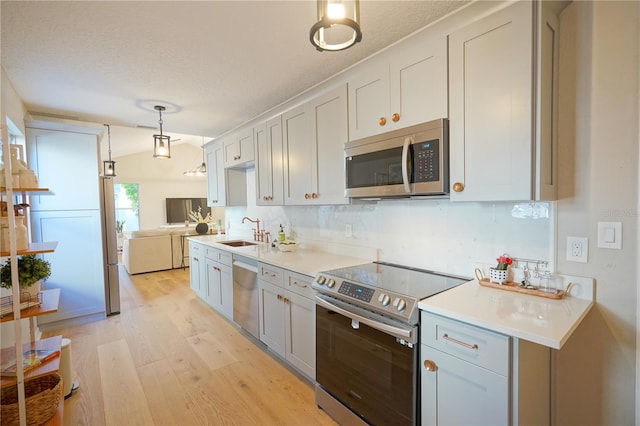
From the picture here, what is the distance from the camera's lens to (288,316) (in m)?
2.39

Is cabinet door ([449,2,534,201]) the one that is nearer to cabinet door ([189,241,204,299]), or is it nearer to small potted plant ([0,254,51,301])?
small potted plant ([0,254,51,301])

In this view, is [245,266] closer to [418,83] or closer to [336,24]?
[418,83]

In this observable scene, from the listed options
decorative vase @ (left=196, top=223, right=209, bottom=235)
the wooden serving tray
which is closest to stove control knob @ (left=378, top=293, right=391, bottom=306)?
the wooden serving tray

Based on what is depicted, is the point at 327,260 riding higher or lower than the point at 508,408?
higher

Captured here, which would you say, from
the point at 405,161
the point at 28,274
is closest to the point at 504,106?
the point at 405,161

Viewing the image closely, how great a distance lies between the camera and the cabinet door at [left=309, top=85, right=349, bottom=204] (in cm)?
223

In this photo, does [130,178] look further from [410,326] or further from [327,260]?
[410,326]

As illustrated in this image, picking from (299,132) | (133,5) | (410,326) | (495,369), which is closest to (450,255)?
(410,326)

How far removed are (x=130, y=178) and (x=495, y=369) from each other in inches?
406

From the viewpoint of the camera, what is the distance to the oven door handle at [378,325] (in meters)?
1.44

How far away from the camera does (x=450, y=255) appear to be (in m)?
1.96

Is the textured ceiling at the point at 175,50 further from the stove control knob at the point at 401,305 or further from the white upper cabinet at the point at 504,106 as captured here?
the stove control knob at the point at 401,305

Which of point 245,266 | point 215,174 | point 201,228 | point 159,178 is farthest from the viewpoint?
point 159,178

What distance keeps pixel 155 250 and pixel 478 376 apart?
6331 millimetres
